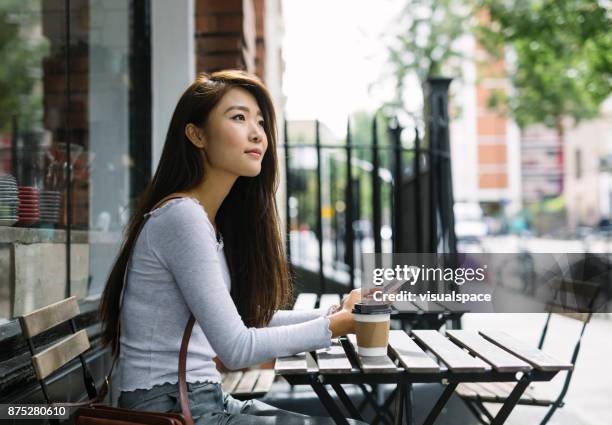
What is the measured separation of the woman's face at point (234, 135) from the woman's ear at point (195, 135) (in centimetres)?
1

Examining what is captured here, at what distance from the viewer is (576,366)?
645cm

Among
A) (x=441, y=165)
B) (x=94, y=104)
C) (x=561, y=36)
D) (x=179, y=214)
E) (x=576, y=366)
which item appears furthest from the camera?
(x=561, y=36)

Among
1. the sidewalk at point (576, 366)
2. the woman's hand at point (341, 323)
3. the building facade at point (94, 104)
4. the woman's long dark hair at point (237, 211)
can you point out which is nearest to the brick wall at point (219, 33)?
the building facade at point (94, 104)

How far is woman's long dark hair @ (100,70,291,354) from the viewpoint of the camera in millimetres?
2082

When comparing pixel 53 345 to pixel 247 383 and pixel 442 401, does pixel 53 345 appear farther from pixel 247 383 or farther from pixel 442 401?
pixel 247 383

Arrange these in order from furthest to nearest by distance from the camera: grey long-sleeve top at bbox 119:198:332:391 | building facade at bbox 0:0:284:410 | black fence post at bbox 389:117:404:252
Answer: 1. black fence post at bbox 389:117:404:252
2. building facade at bbox 0:0:284:410
3. grey long-sleeve top at bbox 119:198:332:391

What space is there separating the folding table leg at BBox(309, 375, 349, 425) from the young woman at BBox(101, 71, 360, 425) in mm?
43

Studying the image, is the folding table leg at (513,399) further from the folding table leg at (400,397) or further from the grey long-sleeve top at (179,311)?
the grey long-sleeve top at (179,311)

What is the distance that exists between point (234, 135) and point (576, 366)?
551 cm

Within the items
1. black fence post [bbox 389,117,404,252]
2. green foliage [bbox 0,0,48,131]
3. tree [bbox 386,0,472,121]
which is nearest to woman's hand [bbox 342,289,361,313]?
black fence post [bbox 389,117,404,252]

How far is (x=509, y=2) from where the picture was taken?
46.6 feet

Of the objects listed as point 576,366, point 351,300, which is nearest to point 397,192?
point 576,366

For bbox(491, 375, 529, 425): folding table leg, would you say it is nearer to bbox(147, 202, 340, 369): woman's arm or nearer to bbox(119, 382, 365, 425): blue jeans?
bbox(119, 382, 365, 425): blue jeans

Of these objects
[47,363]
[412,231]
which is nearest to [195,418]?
[47,363]
